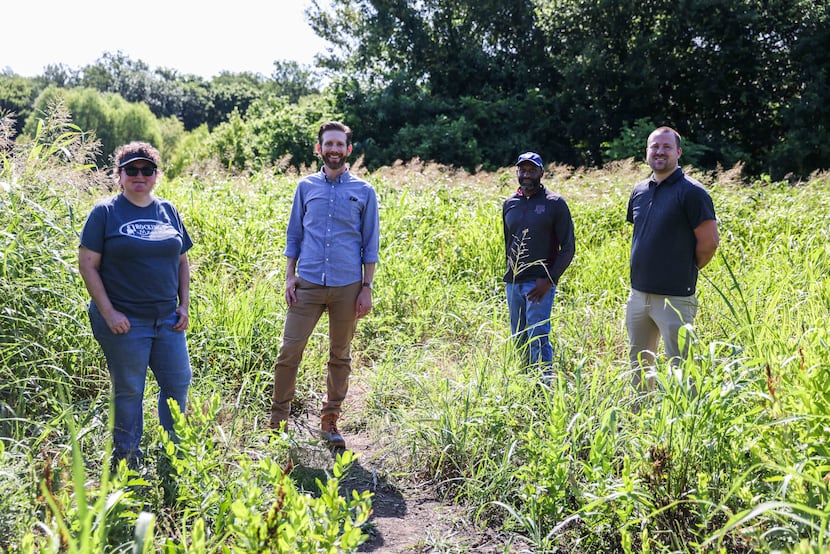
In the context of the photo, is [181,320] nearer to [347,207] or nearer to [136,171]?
[136,171]

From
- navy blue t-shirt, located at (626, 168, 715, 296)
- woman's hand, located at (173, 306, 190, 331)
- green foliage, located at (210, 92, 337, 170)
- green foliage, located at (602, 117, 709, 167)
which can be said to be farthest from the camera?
green foliage, located at (210, 92, 337, 170)

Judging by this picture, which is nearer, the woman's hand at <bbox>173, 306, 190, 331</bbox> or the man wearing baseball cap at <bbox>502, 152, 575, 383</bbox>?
the woman's hand at <bbox>173, 306, 190, 331</bbox>

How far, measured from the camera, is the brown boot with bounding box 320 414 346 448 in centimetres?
397

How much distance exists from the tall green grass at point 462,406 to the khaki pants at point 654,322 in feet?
0.57

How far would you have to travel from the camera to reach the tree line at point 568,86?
17438 millimetres

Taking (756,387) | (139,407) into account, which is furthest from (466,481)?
(139,407)

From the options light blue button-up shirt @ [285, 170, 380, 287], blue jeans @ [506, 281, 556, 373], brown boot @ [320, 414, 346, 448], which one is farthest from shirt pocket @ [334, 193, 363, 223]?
blue jeans @ [506, 281, 556, 373]

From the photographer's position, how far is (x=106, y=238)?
3215mm

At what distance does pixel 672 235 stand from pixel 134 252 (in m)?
2.85

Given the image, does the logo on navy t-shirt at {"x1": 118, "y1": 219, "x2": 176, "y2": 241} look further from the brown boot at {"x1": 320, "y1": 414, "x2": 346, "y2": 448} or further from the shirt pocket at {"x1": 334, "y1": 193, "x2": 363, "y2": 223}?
the brown boot at {"x1": 320, "y1": 414, "x2": 346, "y2": 448}

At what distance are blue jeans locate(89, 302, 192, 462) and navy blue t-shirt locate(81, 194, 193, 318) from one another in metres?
0.09

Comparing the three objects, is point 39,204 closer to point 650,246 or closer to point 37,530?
point 37,530

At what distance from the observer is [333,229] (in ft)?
12.8

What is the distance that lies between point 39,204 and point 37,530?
2.28 m
